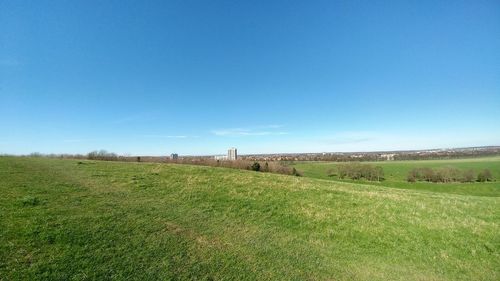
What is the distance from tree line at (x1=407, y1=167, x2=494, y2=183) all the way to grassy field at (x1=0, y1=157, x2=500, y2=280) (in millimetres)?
73380

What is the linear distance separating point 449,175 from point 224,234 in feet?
300

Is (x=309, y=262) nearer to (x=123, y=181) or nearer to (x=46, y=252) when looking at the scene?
(x=46, y=252)

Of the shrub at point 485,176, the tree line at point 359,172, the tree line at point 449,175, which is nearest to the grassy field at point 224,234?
the tree line at point 359,172

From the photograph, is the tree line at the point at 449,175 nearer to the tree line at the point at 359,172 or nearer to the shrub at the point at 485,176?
the shrub at the point at 485,176

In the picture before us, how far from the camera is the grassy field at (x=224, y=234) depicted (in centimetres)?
788

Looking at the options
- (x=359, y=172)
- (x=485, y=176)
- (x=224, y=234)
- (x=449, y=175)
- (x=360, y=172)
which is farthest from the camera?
A: (x=359, y=172)

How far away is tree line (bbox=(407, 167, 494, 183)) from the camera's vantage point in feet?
261

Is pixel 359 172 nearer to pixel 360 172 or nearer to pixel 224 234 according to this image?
pixel 360 172

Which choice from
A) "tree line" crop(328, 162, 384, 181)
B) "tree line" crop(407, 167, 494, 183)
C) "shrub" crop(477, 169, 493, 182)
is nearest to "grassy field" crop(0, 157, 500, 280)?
"tree line" crop(328, 162, 384, 181)

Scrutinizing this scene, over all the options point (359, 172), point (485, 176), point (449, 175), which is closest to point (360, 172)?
point (359, 172)

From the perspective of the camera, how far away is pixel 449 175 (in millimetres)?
81875

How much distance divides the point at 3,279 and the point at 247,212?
10.4m

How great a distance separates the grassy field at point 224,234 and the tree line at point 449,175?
73.4 metres

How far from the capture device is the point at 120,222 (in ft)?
34.4
